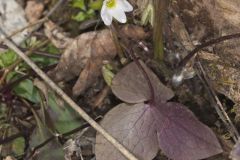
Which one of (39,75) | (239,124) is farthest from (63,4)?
(239,124)

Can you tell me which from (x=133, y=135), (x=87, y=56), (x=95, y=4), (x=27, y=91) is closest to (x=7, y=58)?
(x=27, y=91)

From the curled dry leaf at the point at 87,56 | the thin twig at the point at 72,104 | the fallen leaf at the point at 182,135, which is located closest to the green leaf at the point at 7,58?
the thin twig at the point at 72,104

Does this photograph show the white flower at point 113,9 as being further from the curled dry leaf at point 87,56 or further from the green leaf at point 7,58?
the green leaf at point 7,58

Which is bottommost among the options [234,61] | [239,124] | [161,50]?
[239,124]

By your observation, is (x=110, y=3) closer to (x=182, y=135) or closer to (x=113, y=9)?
(x=113, y=9)

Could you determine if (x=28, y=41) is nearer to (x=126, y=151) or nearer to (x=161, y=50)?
(x=161, y=50)
